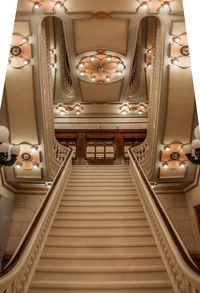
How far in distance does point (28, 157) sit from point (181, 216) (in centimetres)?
550

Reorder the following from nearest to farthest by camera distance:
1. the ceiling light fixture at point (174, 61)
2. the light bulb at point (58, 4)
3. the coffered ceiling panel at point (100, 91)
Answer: the light bulb at point (58, 4) → the ceiling light fixture at point (174, 61) → the coffered ceiling panel at point (100, 91)

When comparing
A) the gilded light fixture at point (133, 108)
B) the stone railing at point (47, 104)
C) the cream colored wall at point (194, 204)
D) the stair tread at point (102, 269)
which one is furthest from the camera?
the gilded light fixture at point (133, 108)

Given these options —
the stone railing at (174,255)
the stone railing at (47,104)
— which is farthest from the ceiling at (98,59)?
the stone railing at (174,255)

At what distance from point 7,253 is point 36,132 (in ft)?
13.0

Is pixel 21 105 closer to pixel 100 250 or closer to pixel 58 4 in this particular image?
pixel 58 4

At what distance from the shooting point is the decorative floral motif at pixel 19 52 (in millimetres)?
5043

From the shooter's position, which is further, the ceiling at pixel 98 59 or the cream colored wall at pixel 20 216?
the cream colored wall at pixel 20 216

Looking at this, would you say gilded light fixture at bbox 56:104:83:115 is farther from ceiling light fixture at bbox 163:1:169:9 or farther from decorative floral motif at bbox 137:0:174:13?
ceiling light fixture at bbox 163:1:169:9

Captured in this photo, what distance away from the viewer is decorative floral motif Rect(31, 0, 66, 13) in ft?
15.6

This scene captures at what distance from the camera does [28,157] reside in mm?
6387

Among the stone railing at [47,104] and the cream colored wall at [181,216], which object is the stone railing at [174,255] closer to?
the stone railing at [47,104]

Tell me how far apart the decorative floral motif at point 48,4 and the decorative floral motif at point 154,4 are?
176cm

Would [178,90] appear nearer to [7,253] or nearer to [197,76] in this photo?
[197,76]

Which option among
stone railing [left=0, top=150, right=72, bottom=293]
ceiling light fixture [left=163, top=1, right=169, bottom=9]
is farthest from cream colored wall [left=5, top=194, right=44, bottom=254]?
ceiling light fixture [left=163, top=1, right=169, bottom=9]
